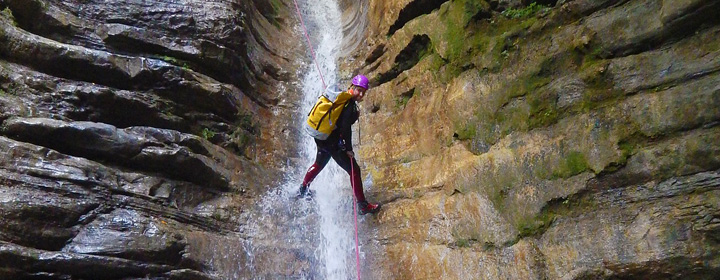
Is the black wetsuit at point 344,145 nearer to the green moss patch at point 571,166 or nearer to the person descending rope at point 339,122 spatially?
the person descending rope at point 339,122

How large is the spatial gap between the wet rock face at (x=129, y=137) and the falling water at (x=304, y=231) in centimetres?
29

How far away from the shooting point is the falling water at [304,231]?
23.2 feet

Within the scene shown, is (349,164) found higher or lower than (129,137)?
lower

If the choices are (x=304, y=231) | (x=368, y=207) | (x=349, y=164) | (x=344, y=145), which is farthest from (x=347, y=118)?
(x=304, y=231)

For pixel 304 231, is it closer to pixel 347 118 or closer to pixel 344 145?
pixel 344 145

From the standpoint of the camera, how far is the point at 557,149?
5141mm

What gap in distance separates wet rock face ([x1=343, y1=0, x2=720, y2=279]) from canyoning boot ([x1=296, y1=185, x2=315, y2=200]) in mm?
1216

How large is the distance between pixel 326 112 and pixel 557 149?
3214 mm

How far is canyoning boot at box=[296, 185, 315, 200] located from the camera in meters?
7.83

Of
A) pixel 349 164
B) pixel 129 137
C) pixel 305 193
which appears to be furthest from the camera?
pixel 305 193

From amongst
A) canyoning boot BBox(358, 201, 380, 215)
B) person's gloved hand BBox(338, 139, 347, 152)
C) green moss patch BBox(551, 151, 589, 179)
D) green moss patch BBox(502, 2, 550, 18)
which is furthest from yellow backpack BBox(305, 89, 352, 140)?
green moss patch BBox(551, 151, 589, 179)

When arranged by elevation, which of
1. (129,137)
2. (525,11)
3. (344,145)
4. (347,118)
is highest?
(525,11)

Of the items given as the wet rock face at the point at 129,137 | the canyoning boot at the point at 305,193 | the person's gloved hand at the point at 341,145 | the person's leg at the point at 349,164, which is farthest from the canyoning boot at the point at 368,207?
the wet rock face at the point at 129,137

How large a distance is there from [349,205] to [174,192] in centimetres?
296
